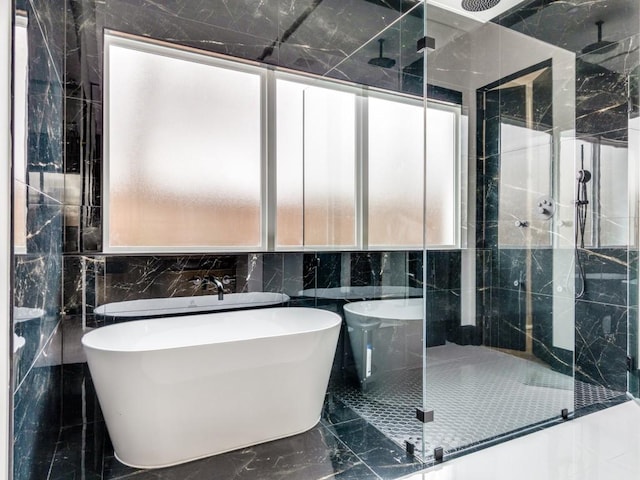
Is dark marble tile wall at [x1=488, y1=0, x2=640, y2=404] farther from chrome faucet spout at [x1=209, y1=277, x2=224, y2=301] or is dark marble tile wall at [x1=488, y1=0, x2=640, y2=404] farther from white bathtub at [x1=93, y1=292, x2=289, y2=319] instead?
chrome faucet spout at [x1=209, y1=277, x2=224, y2=301]

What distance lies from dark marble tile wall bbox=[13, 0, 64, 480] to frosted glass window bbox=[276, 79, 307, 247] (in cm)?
138

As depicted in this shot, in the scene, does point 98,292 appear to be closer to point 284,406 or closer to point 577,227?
point 284,406

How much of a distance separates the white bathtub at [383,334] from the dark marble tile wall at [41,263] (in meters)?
1.80

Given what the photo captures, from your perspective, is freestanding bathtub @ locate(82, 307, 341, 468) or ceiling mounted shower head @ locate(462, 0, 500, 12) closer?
freestanding bathtub @ locate(82, 307, 341, 468)

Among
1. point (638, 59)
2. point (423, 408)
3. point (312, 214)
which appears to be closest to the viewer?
point (423, 408)

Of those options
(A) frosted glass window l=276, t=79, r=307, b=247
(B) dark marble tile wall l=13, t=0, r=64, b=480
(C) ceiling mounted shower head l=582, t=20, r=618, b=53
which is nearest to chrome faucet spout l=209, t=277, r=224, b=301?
(A) frosted glass window l=276, t=79, r=307, b=247

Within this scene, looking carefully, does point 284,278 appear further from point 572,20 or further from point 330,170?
point 572,20

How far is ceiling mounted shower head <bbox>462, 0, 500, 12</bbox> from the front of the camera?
8.46ft

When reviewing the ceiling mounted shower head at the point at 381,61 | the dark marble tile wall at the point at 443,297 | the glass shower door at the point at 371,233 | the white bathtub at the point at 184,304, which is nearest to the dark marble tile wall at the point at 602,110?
the ceiling mounted shower head at the point at 381,61

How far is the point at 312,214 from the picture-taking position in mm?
3143

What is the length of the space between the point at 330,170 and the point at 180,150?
1.14m

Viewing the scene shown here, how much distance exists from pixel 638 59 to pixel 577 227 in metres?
1.20

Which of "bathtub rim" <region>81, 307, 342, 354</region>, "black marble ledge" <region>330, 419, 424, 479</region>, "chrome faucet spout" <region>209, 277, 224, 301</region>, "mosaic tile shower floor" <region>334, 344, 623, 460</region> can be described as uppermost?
"chrome faucet spout" <region>209, 277, 224, 301</region>

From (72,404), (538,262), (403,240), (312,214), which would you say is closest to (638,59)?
(538,262)
